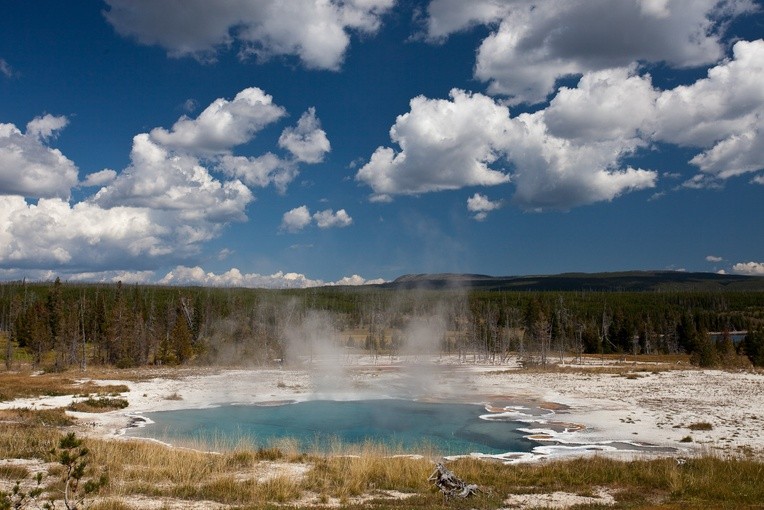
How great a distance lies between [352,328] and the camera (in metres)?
133

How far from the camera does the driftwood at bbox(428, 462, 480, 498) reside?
13.9 metres

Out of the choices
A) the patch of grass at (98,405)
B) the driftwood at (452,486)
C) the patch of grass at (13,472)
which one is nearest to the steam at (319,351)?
the patch of grass at (98,405)

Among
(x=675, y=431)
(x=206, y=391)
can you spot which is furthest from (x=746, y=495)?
(x=206, y=391)

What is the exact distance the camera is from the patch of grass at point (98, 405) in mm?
32306

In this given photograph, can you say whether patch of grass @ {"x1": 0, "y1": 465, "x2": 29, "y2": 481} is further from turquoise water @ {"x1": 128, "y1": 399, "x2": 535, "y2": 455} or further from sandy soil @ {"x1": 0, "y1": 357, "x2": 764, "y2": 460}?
sandy soil @ {"x1": 0, "y1": 357, "x2": 764, "y2": 460}

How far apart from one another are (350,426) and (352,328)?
10142cm

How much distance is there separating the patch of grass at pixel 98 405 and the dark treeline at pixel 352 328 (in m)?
29.9

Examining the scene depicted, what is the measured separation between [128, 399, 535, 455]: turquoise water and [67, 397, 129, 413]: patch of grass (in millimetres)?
2702

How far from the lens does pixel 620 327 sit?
3856 inches

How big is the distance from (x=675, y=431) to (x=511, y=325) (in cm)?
9456

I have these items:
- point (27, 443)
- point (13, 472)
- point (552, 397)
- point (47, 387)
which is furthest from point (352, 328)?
point (13, 472)

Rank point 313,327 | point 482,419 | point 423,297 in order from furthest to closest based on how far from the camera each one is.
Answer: point 423,297
point 313,327
point 482,419

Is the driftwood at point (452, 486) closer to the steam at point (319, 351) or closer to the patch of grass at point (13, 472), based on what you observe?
the patch of grass at point (13, 472)

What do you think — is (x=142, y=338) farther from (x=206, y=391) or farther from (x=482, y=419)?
(x=482, y=419)
